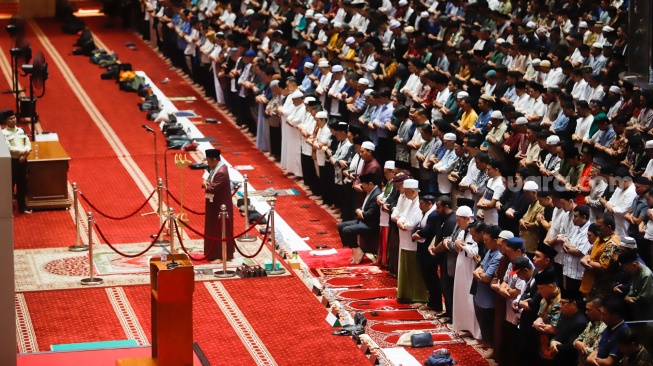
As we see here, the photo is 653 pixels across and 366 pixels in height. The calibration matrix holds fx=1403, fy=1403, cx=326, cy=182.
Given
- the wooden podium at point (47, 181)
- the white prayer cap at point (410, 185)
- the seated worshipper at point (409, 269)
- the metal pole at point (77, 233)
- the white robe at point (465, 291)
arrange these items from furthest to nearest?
the wooden podium at point (47, 181) < the metal pole at point (77, 233) < the white prayer cap at point (410, 185) < the seated worshipper at point (409, 269) < the white robe at point (465, 291)

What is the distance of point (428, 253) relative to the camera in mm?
15477

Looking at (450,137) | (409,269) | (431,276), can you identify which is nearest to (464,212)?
(431,276)

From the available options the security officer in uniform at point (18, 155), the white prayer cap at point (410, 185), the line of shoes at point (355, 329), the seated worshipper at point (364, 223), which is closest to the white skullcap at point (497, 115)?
the seated worshipper at point (364, 223)

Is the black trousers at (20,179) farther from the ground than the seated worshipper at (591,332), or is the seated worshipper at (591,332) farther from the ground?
the seated worshipper at (591,332)

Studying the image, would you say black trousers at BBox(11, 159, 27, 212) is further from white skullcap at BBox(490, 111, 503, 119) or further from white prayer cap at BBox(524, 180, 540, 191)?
white prayer cap at BBox(524, 180, 540, 191)

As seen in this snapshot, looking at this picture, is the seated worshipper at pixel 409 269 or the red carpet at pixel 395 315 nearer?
the red carpet at pixel 395 315

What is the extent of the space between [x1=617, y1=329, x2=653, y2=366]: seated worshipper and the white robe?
2919 mm

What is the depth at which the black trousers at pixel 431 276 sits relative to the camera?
50.6ft

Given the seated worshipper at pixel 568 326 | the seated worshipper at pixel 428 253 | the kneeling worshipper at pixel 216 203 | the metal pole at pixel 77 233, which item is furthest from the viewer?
the metal pole at pixel 77 233

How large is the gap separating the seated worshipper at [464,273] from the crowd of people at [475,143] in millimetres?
21

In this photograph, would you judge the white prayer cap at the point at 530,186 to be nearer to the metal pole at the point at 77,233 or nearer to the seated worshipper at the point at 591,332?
the seated worshipper at the point at 591,332

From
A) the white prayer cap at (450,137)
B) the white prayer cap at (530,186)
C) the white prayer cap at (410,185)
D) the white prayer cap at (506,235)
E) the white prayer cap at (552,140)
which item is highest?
the white prayer cap at (552,140)

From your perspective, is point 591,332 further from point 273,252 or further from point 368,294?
point 273,252

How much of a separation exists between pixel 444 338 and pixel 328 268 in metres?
2.75
